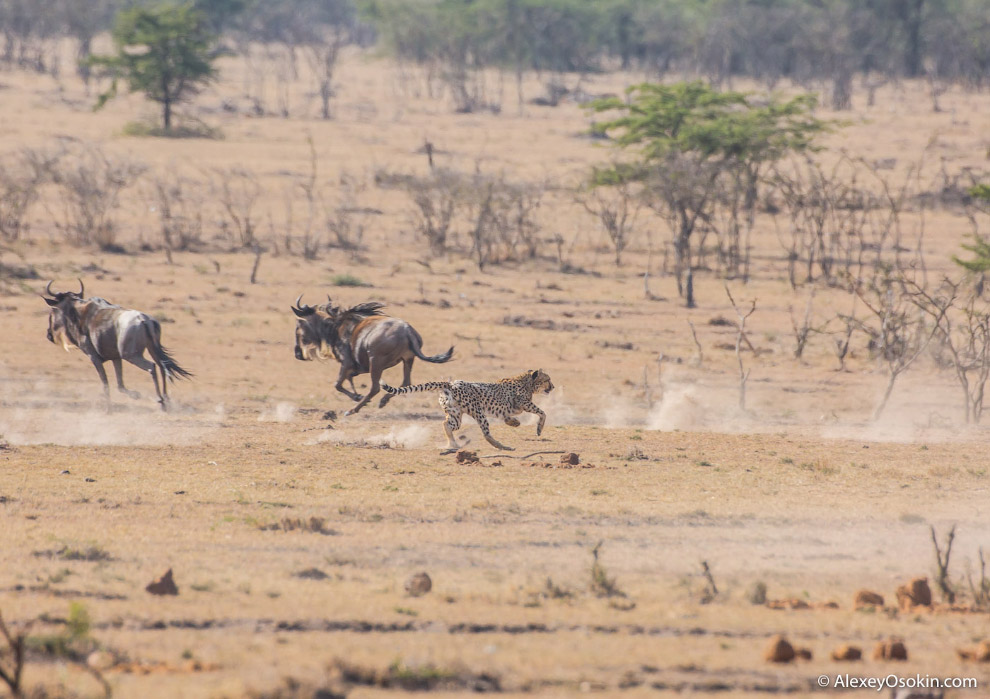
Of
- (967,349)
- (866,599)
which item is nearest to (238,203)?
(967,349)

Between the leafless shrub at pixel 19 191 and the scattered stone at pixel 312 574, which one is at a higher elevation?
the leafless shrub at pixel 19 191

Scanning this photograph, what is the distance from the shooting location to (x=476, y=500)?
35.4 ft

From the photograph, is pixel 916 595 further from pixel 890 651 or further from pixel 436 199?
pixel 436 199

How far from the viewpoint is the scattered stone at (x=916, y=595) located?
7.80 m

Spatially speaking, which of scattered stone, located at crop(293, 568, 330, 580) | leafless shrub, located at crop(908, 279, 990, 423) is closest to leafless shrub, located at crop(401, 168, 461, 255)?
leafless shrub, located at crop(908, 279, 990, 423)

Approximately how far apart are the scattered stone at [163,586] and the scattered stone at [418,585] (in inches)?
57.3

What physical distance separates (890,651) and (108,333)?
1172 centimetres

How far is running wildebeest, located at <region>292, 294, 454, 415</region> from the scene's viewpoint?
15.3 m

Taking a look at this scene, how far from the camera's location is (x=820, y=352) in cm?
2258

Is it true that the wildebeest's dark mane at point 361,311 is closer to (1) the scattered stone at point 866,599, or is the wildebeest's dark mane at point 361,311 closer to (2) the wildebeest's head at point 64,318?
(2) the wildebeest's head at point 64,318

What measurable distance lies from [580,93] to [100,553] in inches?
2133

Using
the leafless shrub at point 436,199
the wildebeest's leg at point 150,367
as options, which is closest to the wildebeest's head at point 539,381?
the wildebeest's leg at point 150,367

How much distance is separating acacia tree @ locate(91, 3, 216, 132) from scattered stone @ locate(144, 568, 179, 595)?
37960mm

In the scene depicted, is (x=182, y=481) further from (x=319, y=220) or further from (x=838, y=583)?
(x=319, y=220)
